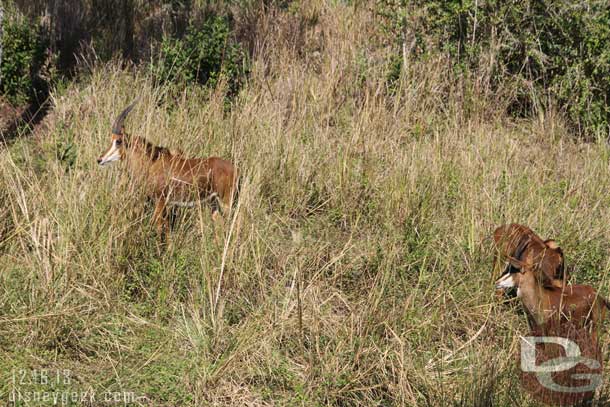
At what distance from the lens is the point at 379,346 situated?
477 centimetres

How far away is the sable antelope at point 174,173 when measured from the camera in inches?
244

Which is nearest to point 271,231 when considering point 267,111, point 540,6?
point 267,111

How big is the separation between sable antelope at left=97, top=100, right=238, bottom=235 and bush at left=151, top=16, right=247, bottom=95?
7.03 feet

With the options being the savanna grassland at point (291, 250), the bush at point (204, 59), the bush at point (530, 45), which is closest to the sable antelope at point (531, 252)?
the savanna grassland at point (291, 250)

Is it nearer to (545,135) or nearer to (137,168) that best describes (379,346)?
(137,168)

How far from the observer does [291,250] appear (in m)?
5.69

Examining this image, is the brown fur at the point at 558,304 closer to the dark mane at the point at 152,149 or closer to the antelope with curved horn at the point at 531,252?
the antelope with curved horn at the point at 531,252

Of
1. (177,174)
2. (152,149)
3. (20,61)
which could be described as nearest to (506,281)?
(177,174)

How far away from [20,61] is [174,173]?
3.60 metres

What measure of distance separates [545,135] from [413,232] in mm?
3057

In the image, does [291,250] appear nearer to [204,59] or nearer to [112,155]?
[112,155]

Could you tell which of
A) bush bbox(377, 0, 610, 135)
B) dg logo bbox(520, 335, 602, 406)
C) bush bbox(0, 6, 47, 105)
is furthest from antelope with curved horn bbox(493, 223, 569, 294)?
bush bbox(0, 6, 47, 105)

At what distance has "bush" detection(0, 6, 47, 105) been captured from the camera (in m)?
9.02

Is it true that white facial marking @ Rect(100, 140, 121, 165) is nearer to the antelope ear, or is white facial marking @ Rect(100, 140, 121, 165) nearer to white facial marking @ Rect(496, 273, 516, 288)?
white facial marking @ Rect(496, 273, 516, 288)
